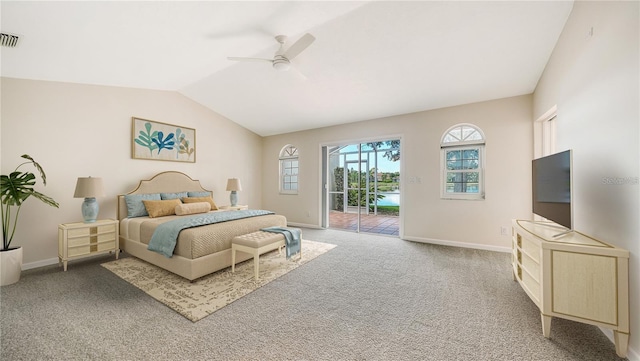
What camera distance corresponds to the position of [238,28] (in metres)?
2.74

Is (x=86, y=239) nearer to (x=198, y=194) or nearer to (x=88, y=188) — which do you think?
(x=88, y=188)

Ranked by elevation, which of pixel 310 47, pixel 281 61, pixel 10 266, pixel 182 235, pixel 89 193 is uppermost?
pixel 310 47

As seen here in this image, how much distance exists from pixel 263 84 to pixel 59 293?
12.0 ft

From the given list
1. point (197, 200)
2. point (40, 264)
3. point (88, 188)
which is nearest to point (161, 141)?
point (197, 200)

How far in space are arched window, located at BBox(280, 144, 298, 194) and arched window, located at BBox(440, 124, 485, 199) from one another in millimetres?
3441

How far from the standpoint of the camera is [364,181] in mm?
5699

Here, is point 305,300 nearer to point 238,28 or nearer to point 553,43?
point 238,28

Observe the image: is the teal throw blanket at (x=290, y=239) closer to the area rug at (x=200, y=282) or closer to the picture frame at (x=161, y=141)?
the area rug at (x=200, y=282)

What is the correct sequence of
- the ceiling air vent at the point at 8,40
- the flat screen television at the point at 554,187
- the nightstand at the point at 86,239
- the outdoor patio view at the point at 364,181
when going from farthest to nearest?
the outdoor patio view at the point at 364,181 < the nightstand at the point at 86,239 < the ceiling air vent at the point at 8,40 < the flat screen television at the point at 554,187

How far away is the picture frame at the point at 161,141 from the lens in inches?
169

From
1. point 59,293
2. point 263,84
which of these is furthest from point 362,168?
point 59,293

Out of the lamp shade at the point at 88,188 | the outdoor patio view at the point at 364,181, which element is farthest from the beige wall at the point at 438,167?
the lamp shade at the point at 88,188

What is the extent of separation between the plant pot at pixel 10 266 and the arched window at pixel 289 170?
4482 millimetres

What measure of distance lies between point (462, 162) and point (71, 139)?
20.3ft
